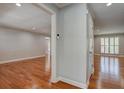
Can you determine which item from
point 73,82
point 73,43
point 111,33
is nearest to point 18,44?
point 73,43

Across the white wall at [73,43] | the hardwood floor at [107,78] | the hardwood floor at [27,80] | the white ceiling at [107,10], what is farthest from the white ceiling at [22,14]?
the hardwood floor at [107,78]

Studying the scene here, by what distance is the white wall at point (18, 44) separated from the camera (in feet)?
15.5

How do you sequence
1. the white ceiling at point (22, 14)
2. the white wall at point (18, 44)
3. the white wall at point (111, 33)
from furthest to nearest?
the white wall at point (111, 33) → the white wall at point (18, 44) → the white ceiling at point (22, 14)

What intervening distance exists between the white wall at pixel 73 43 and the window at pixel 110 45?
23.9 ft

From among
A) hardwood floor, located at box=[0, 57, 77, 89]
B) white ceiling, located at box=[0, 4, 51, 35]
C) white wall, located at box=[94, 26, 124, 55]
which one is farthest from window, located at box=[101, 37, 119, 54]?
hardwood floor, located at box=[0, 57, 77, 89]

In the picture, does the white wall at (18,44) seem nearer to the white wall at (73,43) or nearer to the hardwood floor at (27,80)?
the hardwood floor at (27,80)

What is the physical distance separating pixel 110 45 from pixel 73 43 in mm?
7354

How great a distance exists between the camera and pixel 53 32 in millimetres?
2387

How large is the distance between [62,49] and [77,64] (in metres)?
0.64

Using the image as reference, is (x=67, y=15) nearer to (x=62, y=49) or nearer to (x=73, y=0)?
(x=73, y=0)

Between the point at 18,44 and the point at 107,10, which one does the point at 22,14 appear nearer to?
the point at 18,44

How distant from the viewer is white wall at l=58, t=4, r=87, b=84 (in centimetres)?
210

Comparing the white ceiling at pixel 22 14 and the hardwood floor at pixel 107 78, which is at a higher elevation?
the white ceiling at pixel 22 14

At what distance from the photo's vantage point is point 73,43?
7.48 feet
